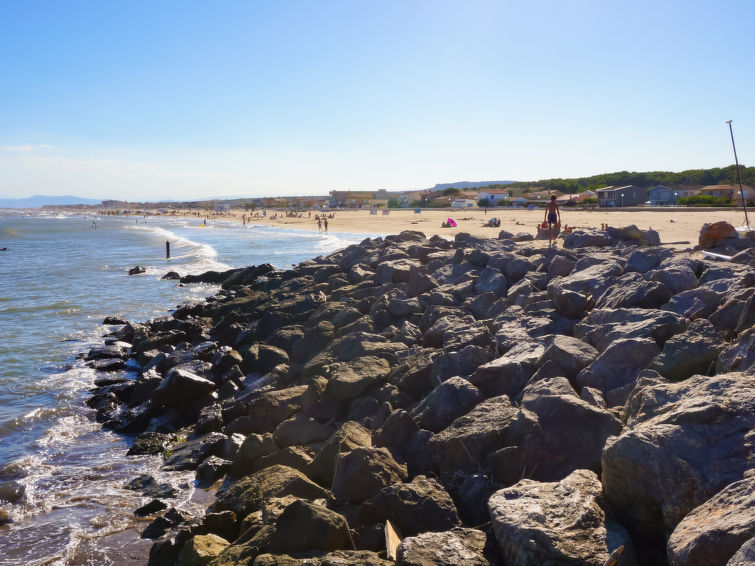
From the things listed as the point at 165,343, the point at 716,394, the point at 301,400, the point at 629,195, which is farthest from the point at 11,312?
the point at 629,195

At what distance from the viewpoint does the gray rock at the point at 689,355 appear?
18.3ft

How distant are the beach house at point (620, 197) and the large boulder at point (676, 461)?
7149 cm

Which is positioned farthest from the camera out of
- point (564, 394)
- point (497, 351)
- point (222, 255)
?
point (222, 255)

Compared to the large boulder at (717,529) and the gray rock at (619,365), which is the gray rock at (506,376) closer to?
the gray rock at (619,365)

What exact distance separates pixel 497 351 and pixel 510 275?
3864 millimetres

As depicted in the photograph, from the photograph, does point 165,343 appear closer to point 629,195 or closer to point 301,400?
point 301,400

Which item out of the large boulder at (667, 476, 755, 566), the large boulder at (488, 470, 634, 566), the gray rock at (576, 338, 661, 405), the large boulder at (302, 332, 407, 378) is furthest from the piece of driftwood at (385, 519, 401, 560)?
the large boulder at (302, 332, 407, 378)

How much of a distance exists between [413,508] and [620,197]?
74160 mm

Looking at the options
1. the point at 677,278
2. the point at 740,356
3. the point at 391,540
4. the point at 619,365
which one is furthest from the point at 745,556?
the point at 677,278

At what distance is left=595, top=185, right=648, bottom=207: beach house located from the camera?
7100cm

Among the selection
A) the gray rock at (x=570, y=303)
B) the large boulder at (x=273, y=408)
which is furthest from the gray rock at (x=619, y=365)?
the large boulder at (x=273, y=408)

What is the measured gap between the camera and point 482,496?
4.95 meters

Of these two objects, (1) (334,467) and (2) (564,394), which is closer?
(2) (564,394)

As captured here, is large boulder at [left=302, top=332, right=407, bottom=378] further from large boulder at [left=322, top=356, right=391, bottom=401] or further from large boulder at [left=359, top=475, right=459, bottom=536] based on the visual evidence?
large boulder at [left=359, top=475, right=459, bottom=536]
